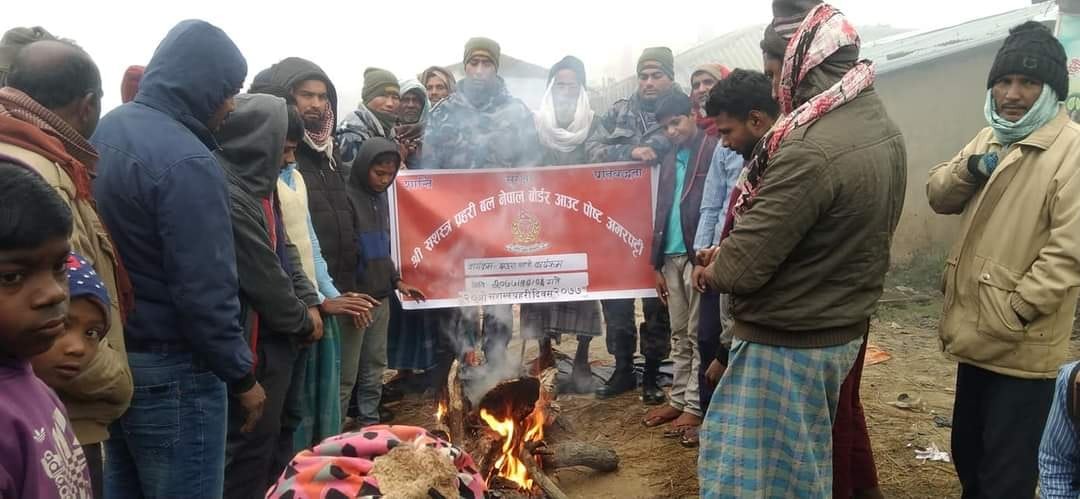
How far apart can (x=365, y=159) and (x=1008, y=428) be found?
398cm

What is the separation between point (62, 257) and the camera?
53.4 inches

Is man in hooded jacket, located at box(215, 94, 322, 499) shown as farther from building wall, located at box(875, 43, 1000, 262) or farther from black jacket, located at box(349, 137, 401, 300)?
building wall, located at box(875, 43, 1000, 262)

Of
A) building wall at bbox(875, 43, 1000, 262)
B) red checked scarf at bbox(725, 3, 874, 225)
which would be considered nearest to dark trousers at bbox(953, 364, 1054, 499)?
red checked scarf at bbox(725, 3, 874, 225)

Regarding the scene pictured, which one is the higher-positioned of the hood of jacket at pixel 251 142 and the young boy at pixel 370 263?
the hood of jacket at pixel 251 142

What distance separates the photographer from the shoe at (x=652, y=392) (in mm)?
5918

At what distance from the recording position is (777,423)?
284 centimetres

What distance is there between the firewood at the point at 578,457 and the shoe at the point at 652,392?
1263 millimetres

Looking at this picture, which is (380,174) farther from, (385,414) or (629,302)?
(629,302)

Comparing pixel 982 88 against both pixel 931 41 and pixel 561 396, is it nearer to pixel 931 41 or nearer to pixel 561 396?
pixel 931 41

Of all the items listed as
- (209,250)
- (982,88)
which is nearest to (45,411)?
(209,250)

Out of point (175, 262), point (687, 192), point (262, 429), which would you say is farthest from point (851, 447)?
point (175, 262)

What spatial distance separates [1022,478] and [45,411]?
145 inches

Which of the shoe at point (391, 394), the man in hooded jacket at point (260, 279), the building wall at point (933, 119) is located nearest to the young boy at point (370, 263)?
the shoe at point (391, 394)

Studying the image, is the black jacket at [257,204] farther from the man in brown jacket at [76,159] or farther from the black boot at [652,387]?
the black boot at [652,387]
